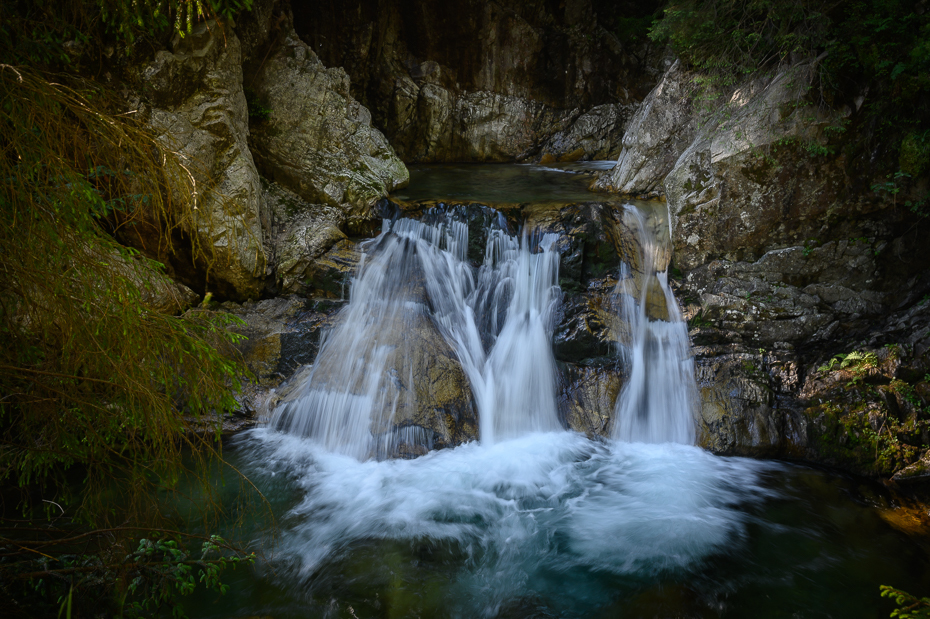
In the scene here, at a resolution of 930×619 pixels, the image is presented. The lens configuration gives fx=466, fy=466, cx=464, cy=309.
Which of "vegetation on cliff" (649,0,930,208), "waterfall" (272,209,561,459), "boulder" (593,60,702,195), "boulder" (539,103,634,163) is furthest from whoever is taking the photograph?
"boulder" (539,103,634,163)

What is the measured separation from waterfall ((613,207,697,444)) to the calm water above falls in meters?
0.03

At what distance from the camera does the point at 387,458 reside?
5.78 metres

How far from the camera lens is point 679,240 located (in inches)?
279

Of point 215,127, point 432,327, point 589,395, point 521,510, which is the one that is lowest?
point 521,510

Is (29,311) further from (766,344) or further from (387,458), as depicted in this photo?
(766,344)

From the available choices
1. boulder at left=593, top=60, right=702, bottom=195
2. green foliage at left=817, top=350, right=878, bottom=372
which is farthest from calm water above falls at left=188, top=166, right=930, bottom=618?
green foliage at left=817, top=350, right=878, bottom=372

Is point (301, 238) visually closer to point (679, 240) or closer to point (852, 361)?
point (679, 240)

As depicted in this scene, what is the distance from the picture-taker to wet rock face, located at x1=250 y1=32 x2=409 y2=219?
7887 millimetres

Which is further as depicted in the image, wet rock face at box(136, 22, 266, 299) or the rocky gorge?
wet rock face at box(136, 22, 266, 299)

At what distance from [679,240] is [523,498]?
451 cm

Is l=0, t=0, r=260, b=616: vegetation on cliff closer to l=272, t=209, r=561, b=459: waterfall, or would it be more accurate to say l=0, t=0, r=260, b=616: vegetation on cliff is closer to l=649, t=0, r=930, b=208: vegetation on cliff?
l=272, t=209, r=561, b=459: waterfall

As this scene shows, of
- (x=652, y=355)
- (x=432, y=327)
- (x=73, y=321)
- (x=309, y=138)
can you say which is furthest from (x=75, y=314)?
(x=309, y=138)

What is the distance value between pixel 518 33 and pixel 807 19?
8.49 metres

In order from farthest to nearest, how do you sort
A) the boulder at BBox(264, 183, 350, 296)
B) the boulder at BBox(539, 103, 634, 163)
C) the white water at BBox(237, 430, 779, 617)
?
the boulder at BBox(539, 103, 634, 163)
the boulder at BBox(264, 183, 350, 296)
the white water at BBox(237, 430, 779, 617)
